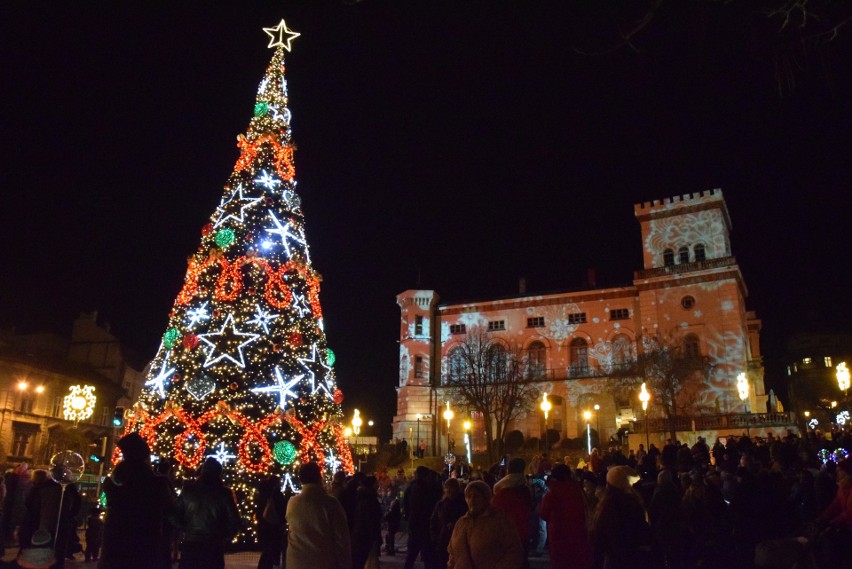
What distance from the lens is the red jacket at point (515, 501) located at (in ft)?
20.9

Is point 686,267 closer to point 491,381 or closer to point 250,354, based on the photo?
point 491,381

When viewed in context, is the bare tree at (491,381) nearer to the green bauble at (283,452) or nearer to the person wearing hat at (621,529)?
the green bauble at (283,452)

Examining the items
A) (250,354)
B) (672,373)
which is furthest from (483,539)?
(672,373)

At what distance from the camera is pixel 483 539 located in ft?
15.3

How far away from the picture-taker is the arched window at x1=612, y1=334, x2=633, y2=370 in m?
44.2

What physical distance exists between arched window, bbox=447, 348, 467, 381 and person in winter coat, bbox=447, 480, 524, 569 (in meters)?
41.2

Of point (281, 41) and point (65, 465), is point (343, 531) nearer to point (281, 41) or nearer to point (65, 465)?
point (65, 465)

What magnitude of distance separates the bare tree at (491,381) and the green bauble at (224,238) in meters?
23.8

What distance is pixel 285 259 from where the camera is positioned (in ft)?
47.9

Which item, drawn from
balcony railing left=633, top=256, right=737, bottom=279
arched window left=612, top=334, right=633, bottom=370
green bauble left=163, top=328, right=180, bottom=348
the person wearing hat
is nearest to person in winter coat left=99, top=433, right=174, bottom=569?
the person wearing hat

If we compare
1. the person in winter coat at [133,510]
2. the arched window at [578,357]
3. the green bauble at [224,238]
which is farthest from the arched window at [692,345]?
the person in winter coat at [133,510]

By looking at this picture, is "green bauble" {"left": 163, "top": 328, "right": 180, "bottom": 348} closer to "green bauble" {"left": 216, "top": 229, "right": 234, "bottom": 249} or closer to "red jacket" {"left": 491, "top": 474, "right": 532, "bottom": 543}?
"green bauble" {"left": 216, "top": 229, "right": 234, "bottom": 249}

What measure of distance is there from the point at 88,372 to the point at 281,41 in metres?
35.4

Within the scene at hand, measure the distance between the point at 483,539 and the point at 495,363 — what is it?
3895cm
